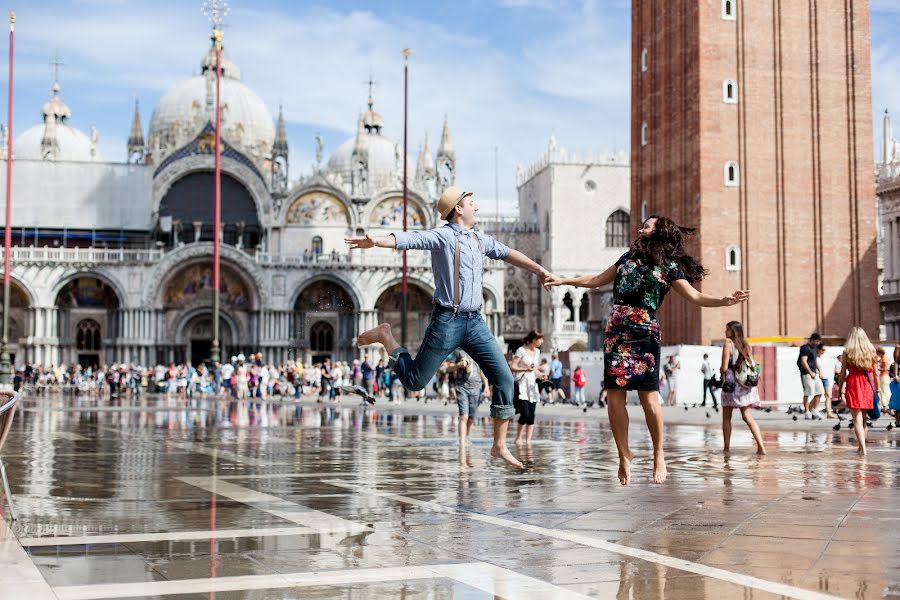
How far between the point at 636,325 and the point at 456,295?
1.18 metres

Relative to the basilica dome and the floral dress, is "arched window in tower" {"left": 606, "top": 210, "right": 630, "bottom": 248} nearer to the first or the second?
Result: the basilica dome

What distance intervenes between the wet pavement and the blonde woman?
1.37 ft

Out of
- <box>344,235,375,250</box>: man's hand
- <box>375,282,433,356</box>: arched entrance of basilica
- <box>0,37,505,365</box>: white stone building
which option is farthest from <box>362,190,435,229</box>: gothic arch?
<box>344,235,375,250</box>: man's hand

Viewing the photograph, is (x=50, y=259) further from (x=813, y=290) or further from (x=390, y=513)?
(x=390, y=513)

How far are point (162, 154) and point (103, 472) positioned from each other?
4842 cm

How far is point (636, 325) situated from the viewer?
23.4 feet

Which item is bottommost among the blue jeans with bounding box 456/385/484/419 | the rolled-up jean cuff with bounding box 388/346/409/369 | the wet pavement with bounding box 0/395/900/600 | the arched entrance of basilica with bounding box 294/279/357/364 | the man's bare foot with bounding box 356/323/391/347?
the wet pavement with bounding box 0/395/900/600

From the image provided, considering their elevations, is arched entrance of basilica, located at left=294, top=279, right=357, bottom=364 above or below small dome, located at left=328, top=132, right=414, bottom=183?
below

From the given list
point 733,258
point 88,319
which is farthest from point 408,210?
point 733,258

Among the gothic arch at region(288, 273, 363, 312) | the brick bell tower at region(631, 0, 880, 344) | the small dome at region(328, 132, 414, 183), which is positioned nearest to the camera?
the brick bell tower at region(631, 0, 880, 344)

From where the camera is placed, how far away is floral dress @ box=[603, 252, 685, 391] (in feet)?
23.3

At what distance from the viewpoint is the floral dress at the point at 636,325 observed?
7098 millimetres

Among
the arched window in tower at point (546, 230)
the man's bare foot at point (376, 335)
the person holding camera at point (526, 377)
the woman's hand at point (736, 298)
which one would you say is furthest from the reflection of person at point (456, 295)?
the arched window in tower at point (546, 230)

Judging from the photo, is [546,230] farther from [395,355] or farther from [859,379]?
[395,355]
